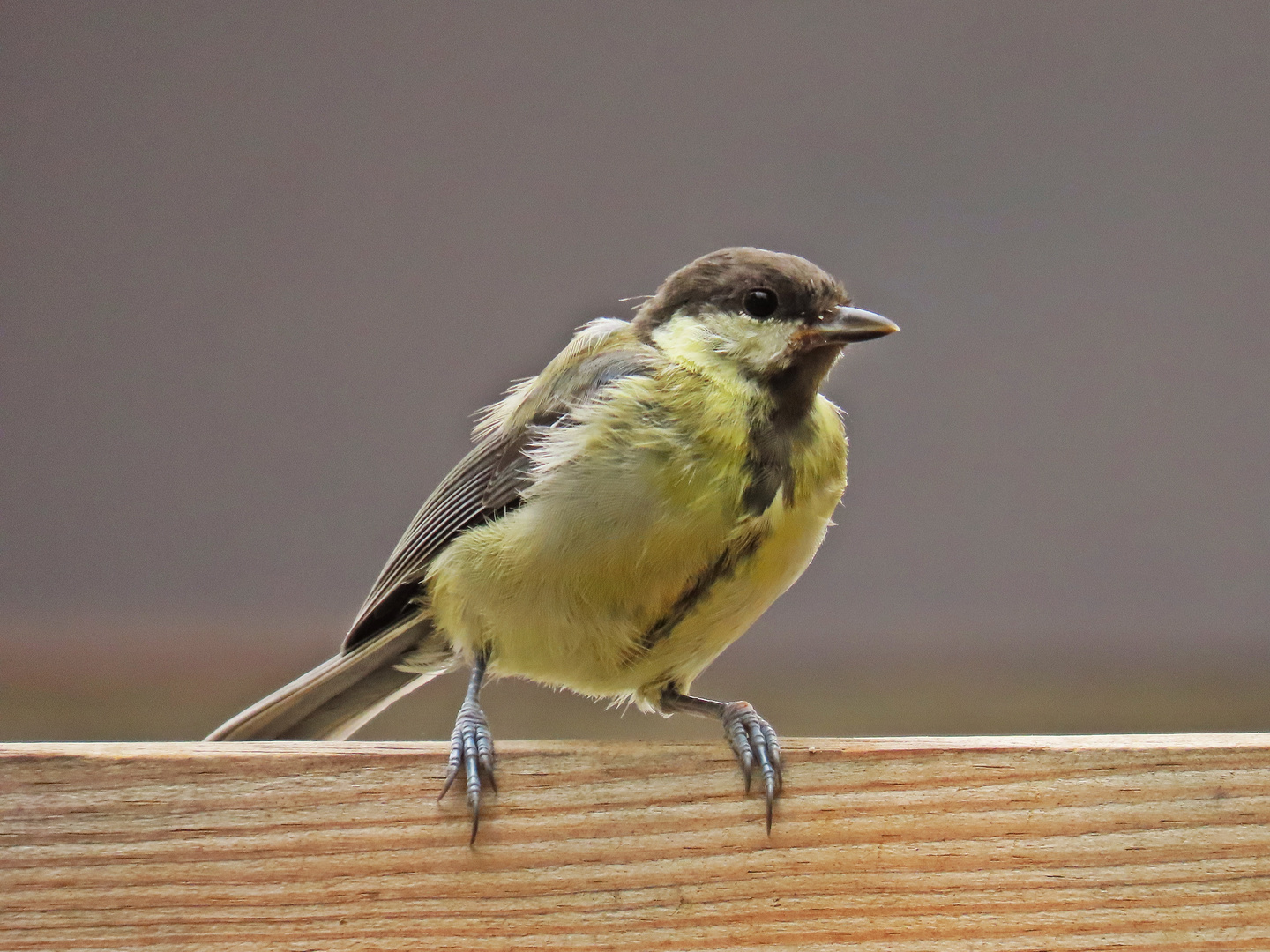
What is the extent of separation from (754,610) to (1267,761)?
21.2 inches

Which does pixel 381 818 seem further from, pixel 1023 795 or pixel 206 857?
pixel 1023 795

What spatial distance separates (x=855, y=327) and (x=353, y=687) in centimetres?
78

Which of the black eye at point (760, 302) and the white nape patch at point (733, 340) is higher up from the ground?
the black eye at point (760, 302)

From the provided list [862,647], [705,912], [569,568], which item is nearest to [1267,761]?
[705,912]

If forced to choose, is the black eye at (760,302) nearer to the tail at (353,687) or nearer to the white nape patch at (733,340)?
the white nape patch at (733,340)

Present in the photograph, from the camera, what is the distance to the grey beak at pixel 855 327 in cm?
136

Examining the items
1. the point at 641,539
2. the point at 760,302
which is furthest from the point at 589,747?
the point at 760,302

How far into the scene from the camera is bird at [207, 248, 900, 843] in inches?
50.9

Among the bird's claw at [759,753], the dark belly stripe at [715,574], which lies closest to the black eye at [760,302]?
the dark belly stripe at [715,574]

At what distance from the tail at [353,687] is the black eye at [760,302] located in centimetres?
58

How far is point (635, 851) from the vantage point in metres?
1.05

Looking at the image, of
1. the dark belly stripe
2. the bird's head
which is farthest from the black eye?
the dark belly stripe

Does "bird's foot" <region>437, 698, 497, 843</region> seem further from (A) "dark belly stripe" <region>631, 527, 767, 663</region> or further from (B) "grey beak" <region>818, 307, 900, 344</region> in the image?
(B) "grey beak" <region>818, 307, 900, 344</region>

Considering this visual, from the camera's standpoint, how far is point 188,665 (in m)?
2.71
